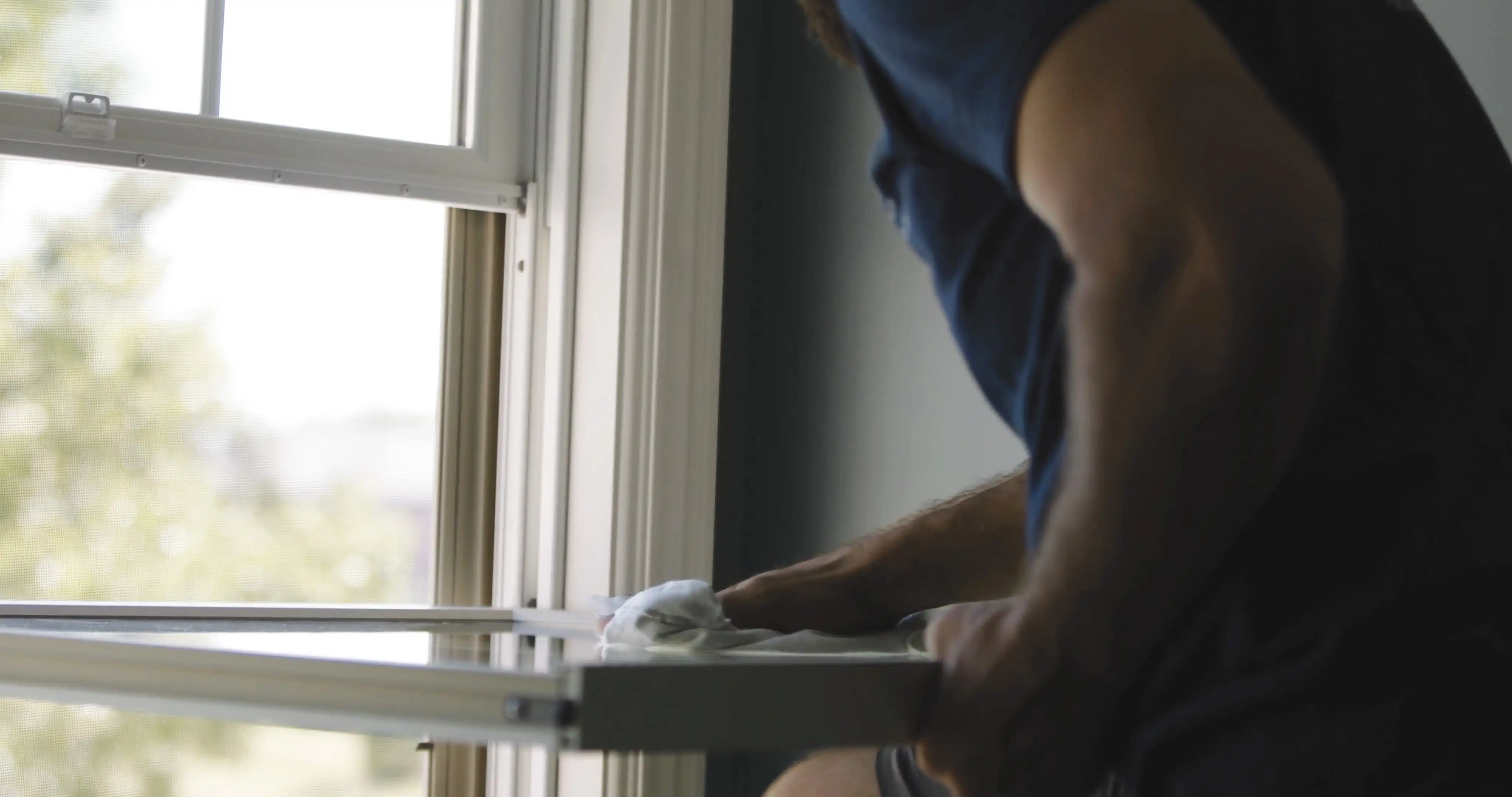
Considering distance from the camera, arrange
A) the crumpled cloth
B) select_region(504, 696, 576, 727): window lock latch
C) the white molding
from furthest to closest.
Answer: the white molding < the crumpled cloth < select_region(504, 696, 576, 727): window lock latch

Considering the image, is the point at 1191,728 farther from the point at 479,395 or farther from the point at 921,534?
the point at 479,395

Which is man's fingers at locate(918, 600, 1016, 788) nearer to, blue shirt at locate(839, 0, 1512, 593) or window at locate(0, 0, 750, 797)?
blue shirt at locate(839, 0, 1512, 593)

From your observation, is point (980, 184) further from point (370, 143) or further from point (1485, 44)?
point (370, 143)

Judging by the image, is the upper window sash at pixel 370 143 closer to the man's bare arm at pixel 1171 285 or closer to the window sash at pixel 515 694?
the window sash at pixel 515 694

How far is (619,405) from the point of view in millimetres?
1568

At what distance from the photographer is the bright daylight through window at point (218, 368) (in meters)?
1.49

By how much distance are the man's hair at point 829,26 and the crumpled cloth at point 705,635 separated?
0.37 metres

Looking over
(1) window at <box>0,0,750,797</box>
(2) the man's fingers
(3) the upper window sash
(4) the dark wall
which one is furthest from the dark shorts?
(3) the upper window sash

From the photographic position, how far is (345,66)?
1.64 meters

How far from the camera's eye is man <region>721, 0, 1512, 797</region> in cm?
51

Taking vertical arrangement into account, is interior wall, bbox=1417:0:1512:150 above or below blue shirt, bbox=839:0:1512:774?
above

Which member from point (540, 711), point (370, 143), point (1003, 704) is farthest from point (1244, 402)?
point (370, 143)

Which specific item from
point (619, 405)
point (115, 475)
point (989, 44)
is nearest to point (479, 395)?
point (619, 405)

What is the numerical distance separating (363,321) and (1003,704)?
4.21 ft
